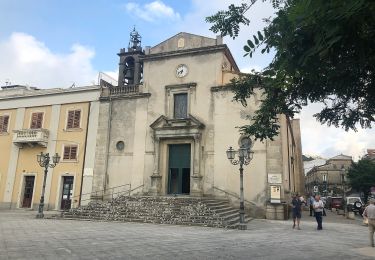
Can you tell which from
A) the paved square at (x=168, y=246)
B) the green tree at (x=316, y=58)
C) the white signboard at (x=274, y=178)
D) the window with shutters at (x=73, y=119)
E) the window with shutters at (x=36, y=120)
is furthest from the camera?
the window with shutters at (x=36, y=120)

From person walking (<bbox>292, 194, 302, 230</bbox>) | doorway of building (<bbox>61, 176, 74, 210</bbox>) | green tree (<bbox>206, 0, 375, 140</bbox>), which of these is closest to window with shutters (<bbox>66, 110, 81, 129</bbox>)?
doorway of building (<bbox>61, 176, 74, 210</bbox>)

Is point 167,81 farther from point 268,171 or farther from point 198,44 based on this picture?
point 268,171

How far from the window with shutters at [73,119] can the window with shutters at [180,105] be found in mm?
7891

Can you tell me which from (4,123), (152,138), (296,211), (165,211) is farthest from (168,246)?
(4,123)

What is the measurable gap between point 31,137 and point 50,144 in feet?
4.90

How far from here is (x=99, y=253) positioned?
9383 millimetres

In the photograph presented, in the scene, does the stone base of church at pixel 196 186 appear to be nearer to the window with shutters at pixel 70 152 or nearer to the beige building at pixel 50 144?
the beige building at pixel 50 144

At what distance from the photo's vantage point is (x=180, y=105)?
84.4 ft

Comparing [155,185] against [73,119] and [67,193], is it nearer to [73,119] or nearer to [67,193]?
[67,193]

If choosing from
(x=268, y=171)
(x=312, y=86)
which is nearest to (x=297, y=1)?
A: (x=312, y=86)

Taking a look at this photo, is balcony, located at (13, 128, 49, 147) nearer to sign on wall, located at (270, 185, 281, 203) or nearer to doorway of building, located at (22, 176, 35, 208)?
doorway of building, located at (22, 176, 35, 208)

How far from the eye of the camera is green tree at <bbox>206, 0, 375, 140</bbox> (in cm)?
387

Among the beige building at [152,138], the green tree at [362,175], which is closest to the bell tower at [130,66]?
the beige building at [152,138]

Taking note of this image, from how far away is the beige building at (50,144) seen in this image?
88.5 ft
